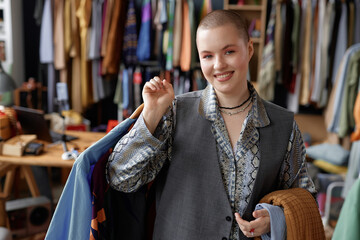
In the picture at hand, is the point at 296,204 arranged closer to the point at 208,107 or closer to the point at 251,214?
the point at 251,214

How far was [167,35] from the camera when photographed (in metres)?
4.34

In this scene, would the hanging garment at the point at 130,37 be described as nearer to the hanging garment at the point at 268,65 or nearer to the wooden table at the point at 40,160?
the hanging garment at the point at 268,65

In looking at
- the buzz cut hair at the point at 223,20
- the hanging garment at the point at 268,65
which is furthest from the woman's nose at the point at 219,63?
the hanging garment at the point at 268,65

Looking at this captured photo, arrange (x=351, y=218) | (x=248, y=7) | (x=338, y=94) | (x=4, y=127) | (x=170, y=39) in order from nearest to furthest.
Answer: (x=351, y=218) < (x=4, y=127) < (x=338, y=94) < (x=248, y=7) < (x=170, y=39)

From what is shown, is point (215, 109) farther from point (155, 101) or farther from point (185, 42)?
point (185, 42)

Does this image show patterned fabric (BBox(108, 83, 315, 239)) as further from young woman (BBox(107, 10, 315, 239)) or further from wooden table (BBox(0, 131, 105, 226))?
wooden table (BBox(0, 131, 105, 226))

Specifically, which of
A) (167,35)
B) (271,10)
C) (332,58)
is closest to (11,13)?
(167,35)

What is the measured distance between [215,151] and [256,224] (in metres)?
0.26

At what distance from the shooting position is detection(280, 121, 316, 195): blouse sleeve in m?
1.26

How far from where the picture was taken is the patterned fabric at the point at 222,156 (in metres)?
1.17

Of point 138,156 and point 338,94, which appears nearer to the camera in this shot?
point 138,156

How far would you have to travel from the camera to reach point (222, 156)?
1.23 m

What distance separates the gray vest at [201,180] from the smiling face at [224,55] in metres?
0.14

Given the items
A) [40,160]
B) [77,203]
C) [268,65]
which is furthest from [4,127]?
[268,65]
